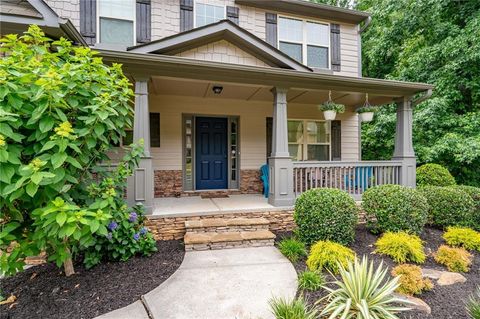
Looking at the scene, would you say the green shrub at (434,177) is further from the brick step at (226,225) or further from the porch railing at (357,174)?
the brick step at (226,225)

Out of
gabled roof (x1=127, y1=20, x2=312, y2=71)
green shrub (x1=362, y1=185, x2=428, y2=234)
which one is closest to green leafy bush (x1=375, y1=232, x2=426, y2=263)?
green shrub (x1=362, y1=185, x2=428, y2=234)

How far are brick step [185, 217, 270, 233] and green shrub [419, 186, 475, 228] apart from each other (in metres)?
3.32

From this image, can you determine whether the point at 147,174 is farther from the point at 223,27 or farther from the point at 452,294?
the point at 452,294

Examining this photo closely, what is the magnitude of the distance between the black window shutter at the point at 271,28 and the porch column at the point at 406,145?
11.6ft

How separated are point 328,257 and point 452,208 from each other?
3202 mm

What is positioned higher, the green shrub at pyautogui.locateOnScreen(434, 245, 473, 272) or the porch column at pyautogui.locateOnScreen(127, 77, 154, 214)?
the porch column at pyautogui.locateOnScreen(127, 77, 154, 214)

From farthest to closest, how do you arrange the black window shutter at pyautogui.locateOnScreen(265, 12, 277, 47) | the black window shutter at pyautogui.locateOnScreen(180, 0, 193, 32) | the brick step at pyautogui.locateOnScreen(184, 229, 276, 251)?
the black window shutter at pyautogui.locateOnScreen(265, 12, 277, 47) → the black window shutter at pyautogui.locateOnScreen(180, 0, 193, 32) → the brick step at pyautogui.locateOnScreen(184, 229, 276, 251)

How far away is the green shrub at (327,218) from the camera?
149 inches

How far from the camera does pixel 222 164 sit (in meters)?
→ 6.73

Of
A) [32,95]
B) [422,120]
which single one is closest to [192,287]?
[32,95]

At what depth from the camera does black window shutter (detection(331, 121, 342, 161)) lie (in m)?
7.51

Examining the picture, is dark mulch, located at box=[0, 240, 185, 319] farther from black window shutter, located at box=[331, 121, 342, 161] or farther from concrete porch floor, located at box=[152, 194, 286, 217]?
black window shutter, located at box=[331, 121, 342, 161]

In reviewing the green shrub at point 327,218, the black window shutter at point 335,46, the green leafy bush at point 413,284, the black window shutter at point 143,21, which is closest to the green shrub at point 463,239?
the green shrub at point 327,218

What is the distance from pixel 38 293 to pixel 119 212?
3.76 ft
